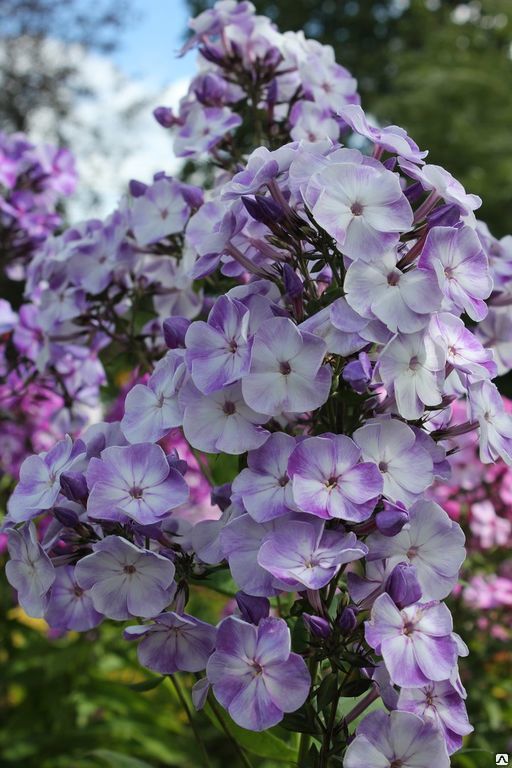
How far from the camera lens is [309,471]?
835 mm

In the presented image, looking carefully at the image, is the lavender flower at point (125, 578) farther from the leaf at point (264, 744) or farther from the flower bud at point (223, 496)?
the leaf at point (264, 744)

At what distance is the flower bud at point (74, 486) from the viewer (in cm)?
91

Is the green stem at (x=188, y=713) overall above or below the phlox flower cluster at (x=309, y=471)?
below

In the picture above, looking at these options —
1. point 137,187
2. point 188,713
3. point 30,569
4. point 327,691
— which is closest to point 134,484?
point 30,569

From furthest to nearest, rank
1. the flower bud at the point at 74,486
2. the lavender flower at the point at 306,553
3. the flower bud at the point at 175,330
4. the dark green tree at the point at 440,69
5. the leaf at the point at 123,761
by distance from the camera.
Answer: the dark green tree at the point at 440,69 → the leaf at the point at 123,761 → the flower bud at the point at 175,330 → the flower bud at the point at 74,486 → the lavender flower at the point at 306,553

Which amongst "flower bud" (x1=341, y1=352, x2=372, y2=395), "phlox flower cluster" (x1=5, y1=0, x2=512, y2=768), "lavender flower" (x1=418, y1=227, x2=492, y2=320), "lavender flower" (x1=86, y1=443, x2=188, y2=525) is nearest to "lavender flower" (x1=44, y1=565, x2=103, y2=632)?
"phlox flower cluster" (x1=5, y1=0, x2=512, y2=768)

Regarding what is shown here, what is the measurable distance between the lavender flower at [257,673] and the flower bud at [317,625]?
29 millimetres

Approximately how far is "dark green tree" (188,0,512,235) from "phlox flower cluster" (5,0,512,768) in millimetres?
8162

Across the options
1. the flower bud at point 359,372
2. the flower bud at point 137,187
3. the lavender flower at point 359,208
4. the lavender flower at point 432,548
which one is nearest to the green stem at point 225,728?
the lavender flower at point 432,548

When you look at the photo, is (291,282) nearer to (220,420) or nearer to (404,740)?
(220,420)

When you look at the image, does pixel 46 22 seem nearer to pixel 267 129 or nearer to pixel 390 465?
pixel 267 129

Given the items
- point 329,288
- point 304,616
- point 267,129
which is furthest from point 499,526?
point 304,616

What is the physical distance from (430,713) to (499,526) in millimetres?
1313

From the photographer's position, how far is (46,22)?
11.7 m
